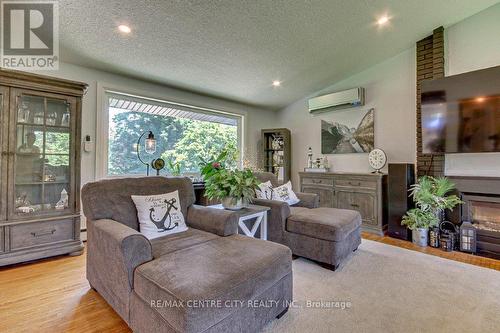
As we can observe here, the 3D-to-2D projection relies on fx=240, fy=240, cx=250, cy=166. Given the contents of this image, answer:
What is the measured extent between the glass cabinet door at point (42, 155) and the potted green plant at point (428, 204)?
14.1ft

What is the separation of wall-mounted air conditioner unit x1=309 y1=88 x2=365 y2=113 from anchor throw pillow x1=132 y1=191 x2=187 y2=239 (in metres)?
3.50

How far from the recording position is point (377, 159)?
12.9 ft

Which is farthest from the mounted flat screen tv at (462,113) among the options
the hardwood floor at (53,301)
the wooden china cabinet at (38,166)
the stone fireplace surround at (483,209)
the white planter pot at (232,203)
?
the wooden china cabinet at (38,166)

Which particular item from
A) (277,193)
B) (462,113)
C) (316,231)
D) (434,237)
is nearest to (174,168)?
(277,193)

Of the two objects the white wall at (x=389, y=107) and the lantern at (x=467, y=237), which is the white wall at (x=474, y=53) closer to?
the white wall at (x=389, y=107)

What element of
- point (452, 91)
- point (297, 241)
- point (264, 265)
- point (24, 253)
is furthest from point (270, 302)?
point (452, 91)

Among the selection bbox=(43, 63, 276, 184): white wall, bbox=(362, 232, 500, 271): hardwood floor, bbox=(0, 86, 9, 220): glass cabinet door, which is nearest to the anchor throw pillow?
bbox=(0, 86, 9, 220): glass cabinet door

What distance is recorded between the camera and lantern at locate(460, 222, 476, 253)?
2.91 metres

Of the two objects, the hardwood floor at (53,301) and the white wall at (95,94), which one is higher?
the white wall at (95,94)

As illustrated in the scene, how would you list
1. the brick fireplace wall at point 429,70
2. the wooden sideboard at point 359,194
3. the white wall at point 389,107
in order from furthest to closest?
the white wall at point 389,107
the wooden sideboard at point 359,194
the brick fireplace wall at point 429,70

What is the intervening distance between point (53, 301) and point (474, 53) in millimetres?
5270

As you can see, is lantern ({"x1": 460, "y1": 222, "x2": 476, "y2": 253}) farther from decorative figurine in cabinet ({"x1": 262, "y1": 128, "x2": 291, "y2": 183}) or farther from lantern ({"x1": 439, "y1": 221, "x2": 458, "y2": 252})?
decorative figurine in cabinet ({"x1": 262, "y1": 128, "x2": 291, "y2": 183})

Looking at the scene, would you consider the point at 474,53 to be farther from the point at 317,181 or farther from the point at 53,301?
the point at 53,301

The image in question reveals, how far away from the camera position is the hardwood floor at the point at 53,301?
1.56 metres
